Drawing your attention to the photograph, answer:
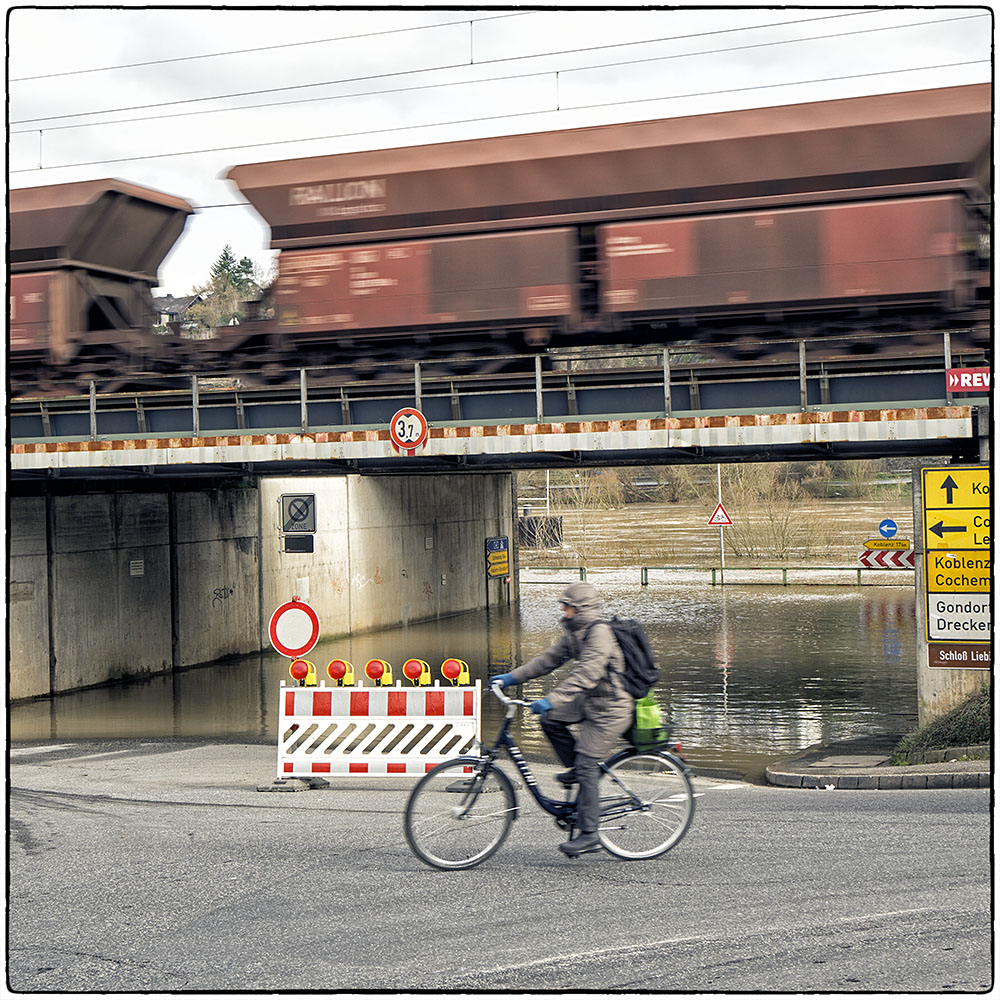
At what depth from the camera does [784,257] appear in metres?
16.5

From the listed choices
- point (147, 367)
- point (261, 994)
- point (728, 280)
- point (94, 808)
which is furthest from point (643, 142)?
point (261, 994)

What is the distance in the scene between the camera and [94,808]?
9789 millimetres

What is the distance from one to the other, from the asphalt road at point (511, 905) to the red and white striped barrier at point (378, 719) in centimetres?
122

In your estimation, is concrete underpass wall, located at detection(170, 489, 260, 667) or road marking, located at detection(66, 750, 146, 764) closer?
road marking, located at detection(66, 750, 146, 764)

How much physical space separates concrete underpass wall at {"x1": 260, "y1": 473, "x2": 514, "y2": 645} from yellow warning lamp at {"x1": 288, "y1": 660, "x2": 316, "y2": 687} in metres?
14.6

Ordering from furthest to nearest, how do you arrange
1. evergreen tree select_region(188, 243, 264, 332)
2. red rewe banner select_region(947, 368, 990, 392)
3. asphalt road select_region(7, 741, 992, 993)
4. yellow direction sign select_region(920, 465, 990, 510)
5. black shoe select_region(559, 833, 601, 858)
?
evergreen tree select_region(188, 243, 264, 332) < red rewe banner select_region(947, 368, 990, 392) < yellow direction sign select_region(920, 465, 990, 510) < black shoe select_region(559, 833, 601, 858) < asphalt road select_region(7, 741, 992, 993)

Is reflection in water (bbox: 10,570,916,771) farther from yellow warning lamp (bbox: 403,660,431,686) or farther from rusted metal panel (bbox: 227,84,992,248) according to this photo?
rusted metal panel (bbox: 227,84,992,248)

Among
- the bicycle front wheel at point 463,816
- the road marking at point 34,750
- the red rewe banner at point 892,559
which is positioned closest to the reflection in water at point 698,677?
the road marking at point 34,750

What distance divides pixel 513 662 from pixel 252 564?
698 cm

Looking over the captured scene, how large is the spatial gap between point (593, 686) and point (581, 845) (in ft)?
3.24

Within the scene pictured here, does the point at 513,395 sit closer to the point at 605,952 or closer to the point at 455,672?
the point at 455,672

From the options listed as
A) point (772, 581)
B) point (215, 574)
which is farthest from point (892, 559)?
point (772, 581)

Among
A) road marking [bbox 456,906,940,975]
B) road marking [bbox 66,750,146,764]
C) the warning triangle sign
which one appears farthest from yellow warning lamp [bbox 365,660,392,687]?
the warning triangle sign

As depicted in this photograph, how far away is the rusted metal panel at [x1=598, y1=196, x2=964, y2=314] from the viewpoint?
15789mm
